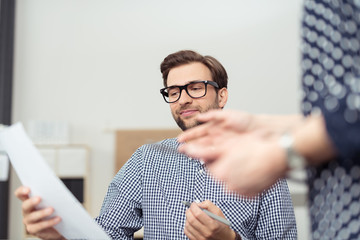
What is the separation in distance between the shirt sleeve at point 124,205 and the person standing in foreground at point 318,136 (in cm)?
89

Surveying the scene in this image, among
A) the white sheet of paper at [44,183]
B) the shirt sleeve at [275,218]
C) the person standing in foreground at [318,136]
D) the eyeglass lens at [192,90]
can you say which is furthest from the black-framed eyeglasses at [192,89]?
the person standing in foreground at [318,136]

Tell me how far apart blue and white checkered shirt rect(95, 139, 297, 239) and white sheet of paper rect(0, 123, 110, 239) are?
51 cm

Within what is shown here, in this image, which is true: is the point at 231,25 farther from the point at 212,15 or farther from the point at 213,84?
the point at 213,84

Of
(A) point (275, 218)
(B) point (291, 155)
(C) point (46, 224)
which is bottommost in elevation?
(A) point (275, 218)

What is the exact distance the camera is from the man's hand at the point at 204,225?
1.19 m

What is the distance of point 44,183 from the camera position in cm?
94

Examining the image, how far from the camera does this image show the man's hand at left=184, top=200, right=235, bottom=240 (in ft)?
3.89

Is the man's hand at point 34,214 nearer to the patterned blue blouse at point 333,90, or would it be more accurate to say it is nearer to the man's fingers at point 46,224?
the man's fingers at point 46,224

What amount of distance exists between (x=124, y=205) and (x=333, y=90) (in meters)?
1.12

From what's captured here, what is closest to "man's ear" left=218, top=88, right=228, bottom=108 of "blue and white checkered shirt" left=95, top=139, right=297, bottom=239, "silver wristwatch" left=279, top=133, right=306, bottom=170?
"blue and white checkered shirt" left=95, top=139, right=297, bottom=239

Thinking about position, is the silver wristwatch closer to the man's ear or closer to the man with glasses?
the man with glasses

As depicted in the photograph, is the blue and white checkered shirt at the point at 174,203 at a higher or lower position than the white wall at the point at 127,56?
lower

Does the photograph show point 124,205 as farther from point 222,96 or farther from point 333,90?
point 333,90

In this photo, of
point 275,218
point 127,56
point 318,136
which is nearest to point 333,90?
point 318,136
